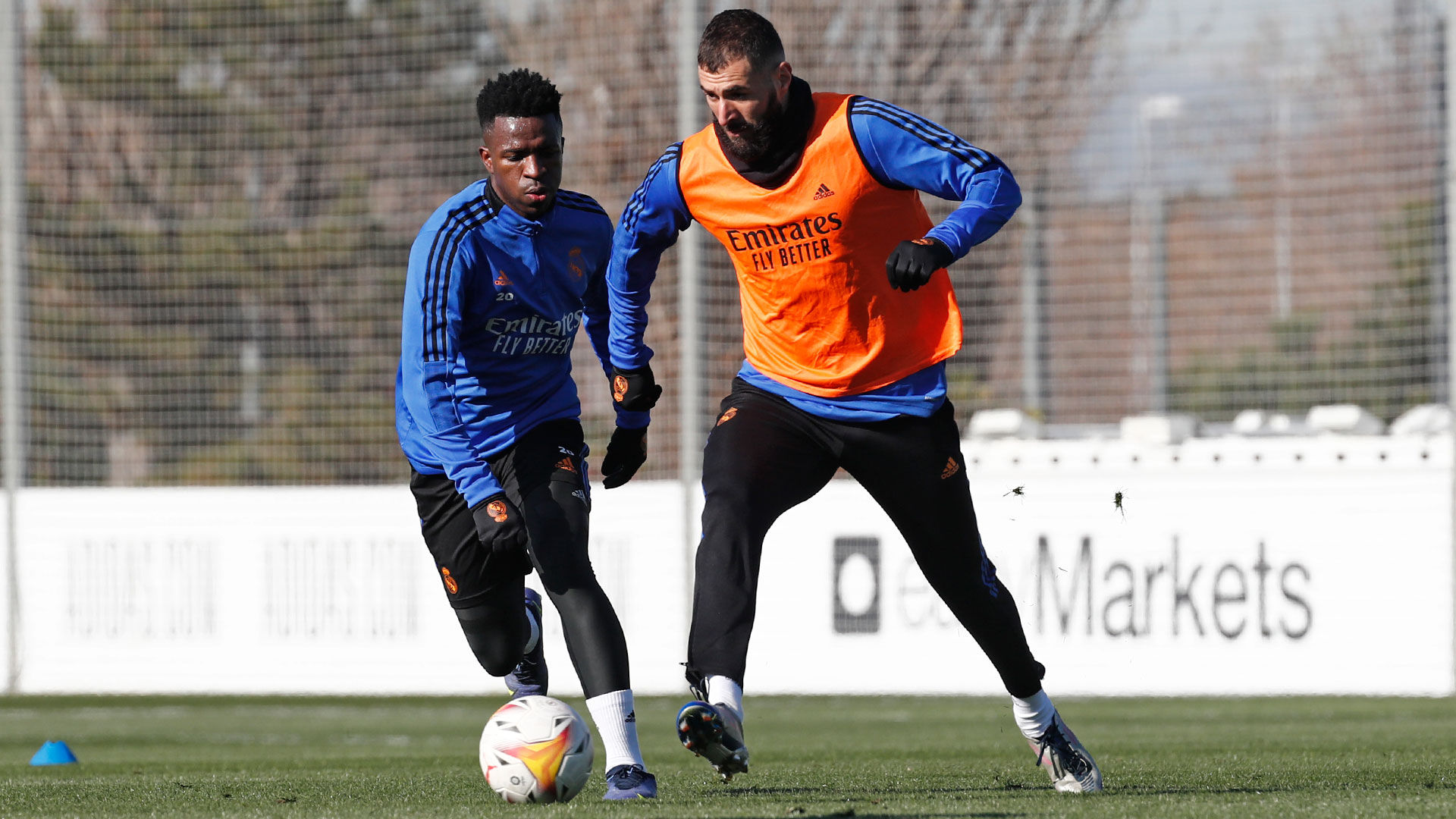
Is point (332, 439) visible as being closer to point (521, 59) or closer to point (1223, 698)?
point (521, 59)

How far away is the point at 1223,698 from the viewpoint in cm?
1174

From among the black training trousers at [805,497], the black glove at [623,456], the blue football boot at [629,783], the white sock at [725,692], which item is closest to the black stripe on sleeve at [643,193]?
the black training trousers at [805,497]

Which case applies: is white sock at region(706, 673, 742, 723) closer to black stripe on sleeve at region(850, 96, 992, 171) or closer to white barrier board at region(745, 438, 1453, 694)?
black stripe on sleeve at region(850, 96, 992, 171)

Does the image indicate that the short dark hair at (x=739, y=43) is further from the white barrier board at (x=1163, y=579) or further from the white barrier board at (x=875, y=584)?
the white barrier board at (x=875, y=584)

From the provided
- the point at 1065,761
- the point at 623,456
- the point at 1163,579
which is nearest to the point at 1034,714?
the point at 1065,761

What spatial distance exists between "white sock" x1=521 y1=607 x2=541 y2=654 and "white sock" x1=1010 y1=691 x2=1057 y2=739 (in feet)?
5.86

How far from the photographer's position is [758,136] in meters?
5.26

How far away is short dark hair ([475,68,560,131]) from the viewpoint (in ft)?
19.0

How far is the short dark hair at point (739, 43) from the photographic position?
16.9 feet

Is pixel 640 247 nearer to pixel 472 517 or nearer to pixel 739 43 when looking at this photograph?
pixel 739 43

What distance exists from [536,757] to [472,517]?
3.33 feet

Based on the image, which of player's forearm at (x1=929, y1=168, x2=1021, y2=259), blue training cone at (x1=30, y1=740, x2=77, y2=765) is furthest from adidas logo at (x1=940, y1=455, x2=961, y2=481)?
blue training cone at (x1=30, y1=740, x2=77, y2=765)

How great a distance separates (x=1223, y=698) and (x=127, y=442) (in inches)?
350

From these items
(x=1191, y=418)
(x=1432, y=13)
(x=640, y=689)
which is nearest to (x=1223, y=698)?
(x=1191, y=418)
